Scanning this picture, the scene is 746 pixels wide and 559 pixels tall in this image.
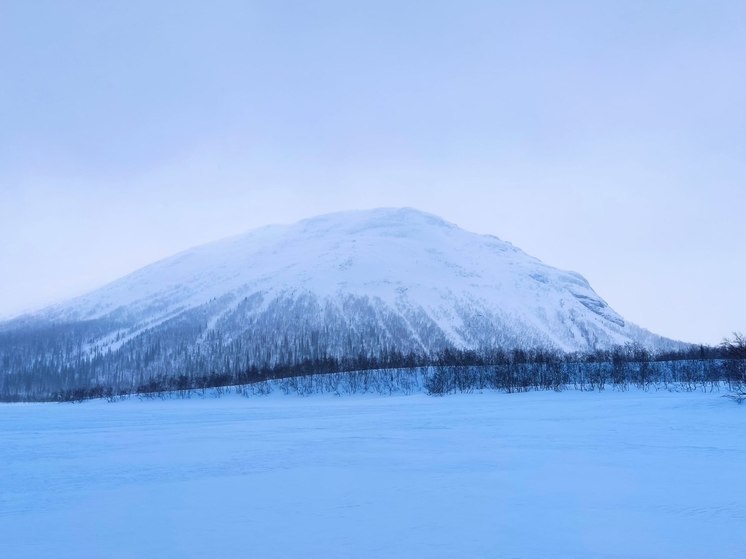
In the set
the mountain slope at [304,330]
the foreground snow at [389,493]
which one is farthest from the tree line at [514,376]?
the mountain slope at [304,330]

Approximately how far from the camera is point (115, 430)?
1174 inches

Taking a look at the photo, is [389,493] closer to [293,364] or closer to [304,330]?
[293,364]

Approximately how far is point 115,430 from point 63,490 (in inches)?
655

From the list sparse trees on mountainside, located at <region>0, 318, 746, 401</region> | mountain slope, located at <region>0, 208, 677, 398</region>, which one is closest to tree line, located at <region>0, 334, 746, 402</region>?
sparse trees on mountainside, located at <region>0, 318, 746, 401</region>

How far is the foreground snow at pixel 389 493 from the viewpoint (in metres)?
9.48

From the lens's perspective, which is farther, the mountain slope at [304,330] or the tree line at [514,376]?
the mountain slope at [304,330]

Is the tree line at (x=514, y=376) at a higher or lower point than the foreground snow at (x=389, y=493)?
lower

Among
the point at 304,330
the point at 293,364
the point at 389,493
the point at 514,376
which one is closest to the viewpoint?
the point at 389,493

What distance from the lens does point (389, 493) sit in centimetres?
1303

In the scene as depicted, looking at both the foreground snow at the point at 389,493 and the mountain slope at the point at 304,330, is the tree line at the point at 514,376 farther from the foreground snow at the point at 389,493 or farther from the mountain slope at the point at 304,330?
the mountain slope at the point at 304,330

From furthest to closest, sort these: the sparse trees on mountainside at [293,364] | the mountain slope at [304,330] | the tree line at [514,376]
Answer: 1. the mountain slope at [304,330]
2. the sparse trees on mountainside at [293,364]
3. the tree line at [514,376]

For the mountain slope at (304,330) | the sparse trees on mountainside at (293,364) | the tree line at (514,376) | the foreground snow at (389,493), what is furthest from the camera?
the mountain slope at (304,330)

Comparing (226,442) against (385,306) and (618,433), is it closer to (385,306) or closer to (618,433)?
(618,433)

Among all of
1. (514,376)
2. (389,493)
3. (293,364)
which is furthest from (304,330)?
(389,493)
